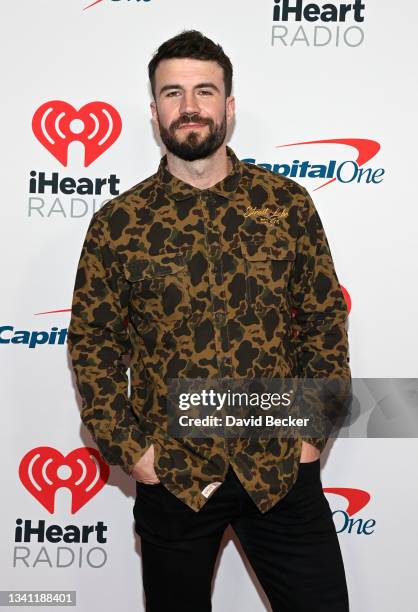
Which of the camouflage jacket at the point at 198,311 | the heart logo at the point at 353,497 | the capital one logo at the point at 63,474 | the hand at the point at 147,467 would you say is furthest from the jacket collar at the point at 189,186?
the heart logo at the point at 353,497

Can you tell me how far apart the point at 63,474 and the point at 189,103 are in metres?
1.49

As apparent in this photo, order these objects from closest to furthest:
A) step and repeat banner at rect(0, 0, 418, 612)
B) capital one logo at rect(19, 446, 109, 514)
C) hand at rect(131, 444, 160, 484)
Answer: hand at rect(131, 444, 160, 484)
step and repeat banner at rect(0, 0, 418, 612)
capital one logo at rect(19, 446, 109, 514)

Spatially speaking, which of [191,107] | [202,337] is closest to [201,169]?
[191,107]

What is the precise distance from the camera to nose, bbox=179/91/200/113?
2160 mm

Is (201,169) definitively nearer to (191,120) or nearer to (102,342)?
(191,120)

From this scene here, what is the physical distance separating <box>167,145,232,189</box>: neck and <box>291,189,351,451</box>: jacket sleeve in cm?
28

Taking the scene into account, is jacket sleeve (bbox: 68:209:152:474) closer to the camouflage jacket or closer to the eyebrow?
the camouflage jacket

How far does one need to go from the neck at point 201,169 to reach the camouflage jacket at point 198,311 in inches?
1.1

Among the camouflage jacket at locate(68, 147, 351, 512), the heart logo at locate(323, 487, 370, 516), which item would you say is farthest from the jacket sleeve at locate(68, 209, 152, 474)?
the heart logo at locate(323, 487, 370, 516)

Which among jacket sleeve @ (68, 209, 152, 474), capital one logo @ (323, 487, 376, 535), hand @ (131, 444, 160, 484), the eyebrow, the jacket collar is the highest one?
the eyebrow

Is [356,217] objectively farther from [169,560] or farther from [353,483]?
[169,560]

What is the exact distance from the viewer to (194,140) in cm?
217

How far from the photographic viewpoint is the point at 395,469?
2846 mm

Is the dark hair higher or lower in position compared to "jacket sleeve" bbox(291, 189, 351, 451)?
higher
